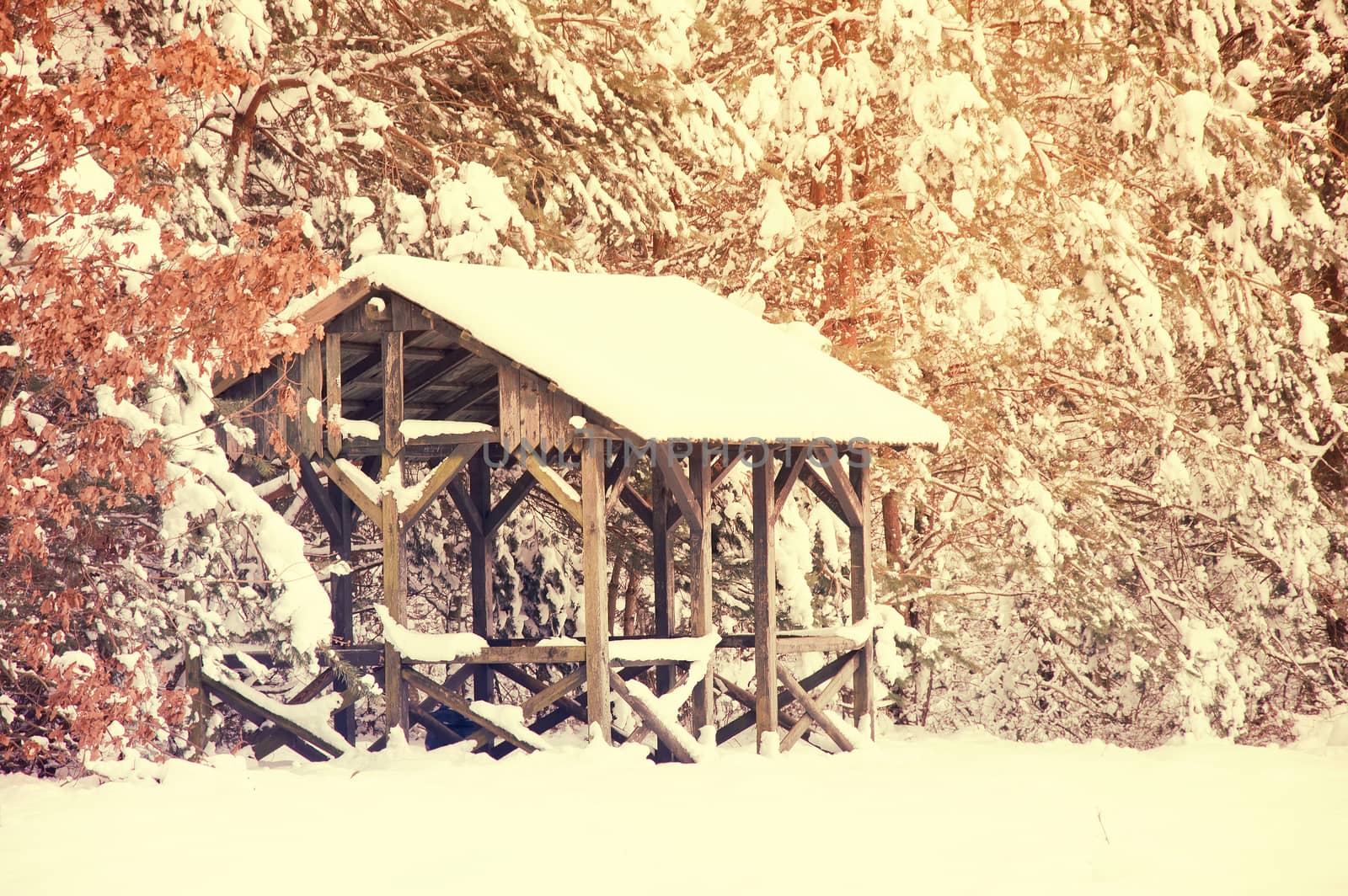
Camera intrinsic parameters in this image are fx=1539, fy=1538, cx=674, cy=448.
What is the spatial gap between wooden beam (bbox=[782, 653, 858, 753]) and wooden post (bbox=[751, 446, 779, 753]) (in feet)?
1.21

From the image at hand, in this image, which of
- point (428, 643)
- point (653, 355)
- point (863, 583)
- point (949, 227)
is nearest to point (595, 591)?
point (428, 643)

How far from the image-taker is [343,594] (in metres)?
14.1

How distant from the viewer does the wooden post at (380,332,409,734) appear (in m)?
11.8

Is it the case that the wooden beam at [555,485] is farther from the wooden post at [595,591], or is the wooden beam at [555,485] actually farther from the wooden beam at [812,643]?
the wooden beam at [812,643]

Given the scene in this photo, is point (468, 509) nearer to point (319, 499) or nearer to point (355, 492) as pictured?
point (319, 499)

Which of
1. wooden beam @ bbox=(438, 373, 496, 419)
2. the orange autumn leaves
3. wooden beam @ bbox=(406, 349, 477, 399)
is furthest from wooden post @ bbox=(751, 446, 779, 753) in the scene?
the orange autumn leaves

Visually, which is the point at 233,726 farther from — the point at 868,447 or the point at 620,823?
the point at 620,823

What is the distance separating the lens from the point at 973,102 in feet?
52.8

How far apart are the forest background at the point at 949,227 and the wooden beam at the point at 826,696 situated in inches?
116

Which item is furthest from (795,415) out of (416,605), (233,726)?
(416,605)

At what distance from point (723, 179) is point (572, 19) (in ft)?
9.77

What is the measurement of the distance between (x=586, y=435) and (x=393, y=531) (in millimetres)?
2032

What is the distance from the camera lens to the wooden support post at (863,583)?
44.2 ft

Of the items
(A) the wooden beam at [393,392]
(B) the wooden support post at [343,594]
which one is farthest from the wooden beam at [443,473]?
(B) the wooden support post at [343,594]
